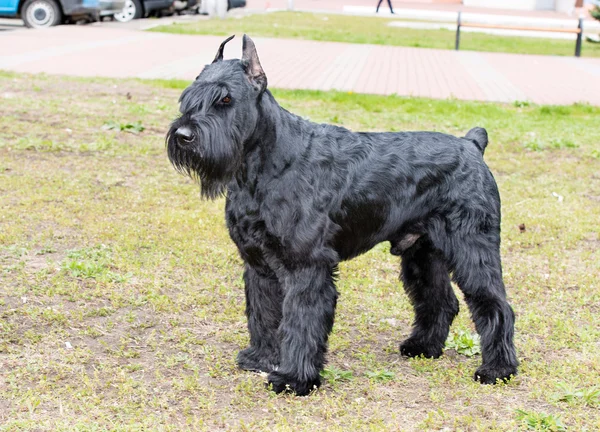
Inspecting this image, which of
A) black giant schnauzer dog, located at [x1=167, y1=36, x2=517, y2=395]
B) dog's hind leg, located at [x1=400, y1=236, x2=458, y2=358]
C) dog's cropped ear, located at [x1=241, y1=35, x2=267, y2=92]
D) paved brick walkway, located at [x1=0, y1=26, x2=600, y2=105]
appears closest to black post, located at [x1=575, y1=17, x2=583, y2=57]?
paved brick walkway, located at [x1=0, y1=26, x2=600, y2=105]

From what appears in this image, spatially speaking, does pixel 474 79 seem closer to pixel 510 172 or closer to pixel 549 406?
pixel 510 172

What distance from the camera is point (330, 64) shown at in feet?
56.9

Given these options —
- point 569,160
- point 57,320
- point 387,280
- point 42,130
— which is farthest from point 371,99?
point 57,320

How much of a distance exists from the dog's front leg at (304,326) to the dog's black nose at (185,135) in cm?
92

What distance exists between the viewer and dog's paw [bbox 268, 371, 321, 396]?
4.47 metres

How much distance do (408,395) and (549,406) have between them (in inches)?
30.0

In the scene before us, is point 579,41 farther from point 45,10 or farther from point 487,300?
point 487,300

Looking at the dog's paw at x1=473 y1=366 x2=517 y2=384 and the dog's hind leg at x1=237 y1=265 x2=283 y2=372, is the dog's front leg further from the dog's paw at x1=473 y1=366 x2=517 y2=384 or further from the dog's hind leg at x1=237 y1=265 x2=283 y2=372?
the dog's paw at x1=473 y1=366 x2=517 y2=384

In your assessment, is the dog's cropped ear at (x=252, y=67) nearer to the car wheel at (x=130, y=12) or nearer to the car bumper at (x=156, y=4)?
the car wheel at (x=130, y=12)

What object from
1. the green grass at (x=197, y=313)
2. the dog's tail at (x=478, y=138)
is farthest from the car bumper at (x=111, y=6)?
the dog's tail at (x=478, y=138)

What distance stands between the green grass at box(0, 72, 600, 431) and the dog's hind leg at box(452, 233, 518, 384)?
0.45ft

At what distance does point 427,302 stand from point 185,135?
1.99 metres

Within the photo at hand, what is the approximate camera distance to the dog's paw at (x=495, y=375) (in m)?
4.72

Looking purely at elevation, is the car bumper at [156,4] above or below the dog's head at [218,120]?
below
